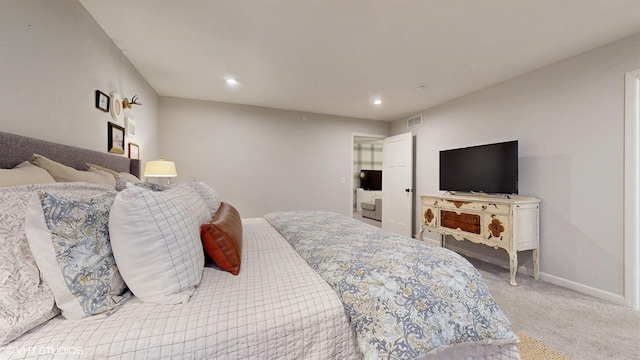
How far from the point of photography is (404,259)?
113 cm

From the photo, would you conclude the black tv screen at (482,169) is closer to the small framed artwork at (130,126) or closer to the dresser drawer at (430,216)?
the dresser drawer at (430,216)

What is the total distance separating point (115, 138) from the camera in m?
2.24

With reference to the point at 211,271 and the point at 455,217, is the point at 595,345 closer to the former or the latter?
the point at 455,217

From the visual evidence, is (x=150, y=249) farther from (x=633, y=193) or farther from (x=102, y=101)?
(x=633, y=193)

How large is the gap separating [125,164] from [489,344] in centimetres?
303

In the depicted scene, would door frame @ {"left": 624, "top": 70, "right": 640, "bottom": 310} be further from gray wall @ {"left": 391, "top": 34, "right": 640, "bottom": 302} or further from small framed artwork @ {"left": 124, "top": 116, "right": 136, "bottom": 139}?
small framed artwork @ {"left": 124, "top": 116, "right": 136, "bottom": 139}

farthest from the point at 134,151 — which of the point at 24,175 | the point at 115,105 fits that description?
the point at 24,175

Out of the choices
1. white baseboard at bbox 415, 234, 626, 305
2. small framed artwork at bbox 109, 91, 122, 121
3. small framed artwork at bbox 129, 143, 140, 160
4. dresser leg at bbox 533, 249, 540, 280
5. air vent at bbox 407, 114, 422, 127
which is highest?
air vent at bbox 407, 114, 422, 127

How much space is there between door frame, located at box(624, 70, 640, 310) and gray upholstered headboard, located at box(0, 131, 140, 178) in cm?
428

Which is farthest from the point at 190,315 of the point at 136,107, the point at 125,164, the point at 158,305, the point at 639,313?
the point at 639,313

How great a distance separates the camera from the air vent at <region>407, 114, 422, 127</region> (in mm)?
4355

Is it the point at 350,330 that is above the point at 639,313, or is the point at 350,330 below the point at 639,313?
above

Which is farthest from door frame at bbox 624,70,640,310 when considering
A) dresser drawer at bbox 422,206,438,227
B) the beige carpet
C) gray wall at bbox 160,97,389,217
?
gray wall at bbox 160,97,389,217

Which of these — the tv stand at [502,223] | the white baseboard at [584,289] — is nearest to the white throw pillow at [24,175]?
the tv stand at [502,223]
